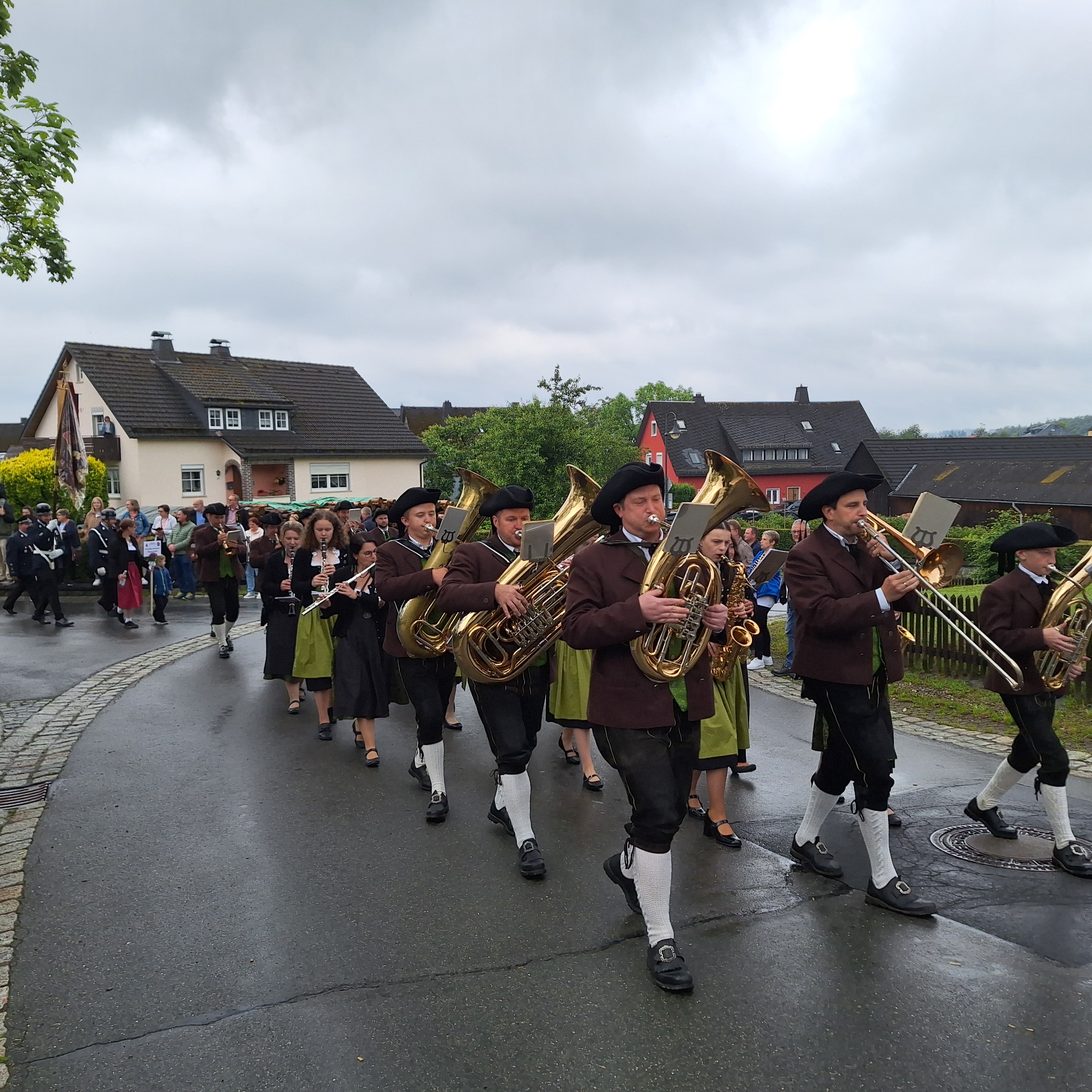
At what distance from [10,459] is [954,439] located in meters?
48.3

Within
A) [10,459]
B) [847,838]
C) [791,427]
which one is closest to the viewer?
[847,838]

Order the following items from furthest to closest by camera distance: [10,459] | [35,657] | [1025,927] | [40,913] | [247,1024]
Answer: [10,459]
[35,657]
[40,913]
[1025,927]
[247,1024]

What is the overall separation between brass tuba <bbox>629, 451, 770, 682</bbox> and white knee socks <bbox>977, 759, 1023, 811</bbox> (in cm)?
251

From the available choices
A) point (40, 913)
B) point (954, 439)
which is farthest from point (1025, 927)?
point (954, 439)

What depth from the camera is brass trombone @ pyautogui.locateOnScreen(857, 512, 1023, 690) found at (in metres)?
4.91

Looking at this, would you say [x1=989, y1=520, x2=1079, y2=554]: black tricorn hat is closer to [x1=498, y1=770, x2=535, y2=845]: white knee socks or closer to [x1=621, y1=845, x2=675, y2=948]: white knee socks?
[x1=621, y1=845, x2=675, y2=948]: white knee socks

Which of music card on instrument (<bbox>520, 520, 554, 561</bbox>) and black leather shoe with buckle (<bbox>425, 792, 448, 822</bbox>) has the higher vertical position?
music card on instrument (<bbox>520, 520, 554, 561</bbox>)

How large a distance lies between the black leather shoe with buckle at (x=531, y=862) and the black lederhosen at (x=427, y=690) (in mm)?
1247

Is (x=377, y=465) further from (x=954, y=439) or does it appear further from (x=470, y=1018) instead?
(x=470, y=1018)

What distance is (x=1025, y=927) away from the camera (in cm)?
463

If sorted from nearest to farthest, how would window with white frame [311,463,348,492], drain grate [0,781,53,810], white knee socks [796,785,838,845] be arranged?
white knee socks [796,785,838,845]
drain grate [0,781,53,810]
window with white frame [311,463,348,492]

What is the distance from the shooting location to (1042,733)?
543cm

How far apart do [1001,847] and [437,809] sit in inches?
133

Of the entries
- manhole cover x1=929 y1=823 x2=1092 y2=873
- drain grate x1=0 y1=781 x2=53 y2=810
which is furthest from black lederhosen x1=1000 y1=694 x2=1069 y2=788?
drain grate x1=0 y1=781 x2=53 y2=810
